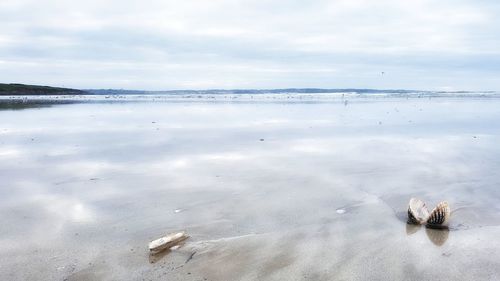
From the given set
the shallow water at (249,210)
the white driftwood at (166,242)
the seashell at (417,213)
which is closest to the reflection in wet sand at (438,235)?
the shallow water at (249,210)

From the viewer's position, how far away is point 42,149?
1438cm

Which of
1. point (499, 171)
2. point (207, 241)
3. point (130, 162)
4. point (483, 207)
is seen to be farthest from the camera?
point (130, 162)

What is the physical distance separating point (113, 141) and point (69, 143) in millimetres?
1507

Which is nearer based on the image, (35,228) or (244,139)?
(35,228)

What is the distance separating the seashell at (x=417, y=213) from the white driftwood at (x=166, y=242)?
3.37m

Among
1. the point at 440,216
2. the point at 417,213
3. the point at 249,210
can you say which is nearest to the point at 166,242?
the point at 249,210

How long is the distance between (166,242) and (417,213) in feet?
12.2

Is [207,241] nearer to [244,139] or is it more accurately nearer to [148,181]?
[148,181]

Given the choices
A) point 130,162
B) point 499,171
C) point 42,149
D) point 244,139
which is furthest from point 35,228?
point 244,139

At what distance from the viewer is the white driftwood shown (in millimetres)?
5566

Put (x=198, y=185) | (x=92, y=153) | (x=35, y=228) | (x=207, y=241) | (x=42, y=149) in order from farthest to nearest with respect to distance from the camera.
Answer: (x=42, y=149), (x=92, y=153), (x=198, y=185), (x=35, y=228), (x=207, y=241)

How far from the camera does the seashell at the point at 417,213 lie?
6.58 m

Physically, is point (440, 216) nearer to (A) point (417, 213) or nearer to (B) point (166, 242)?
(A) point (417, 213)

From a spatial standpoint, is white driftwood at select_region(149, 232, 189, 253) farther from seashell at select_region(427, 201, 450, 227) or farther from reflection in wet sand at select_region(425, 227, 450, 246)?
seashell at select_region(427, 201, 450, 227)
